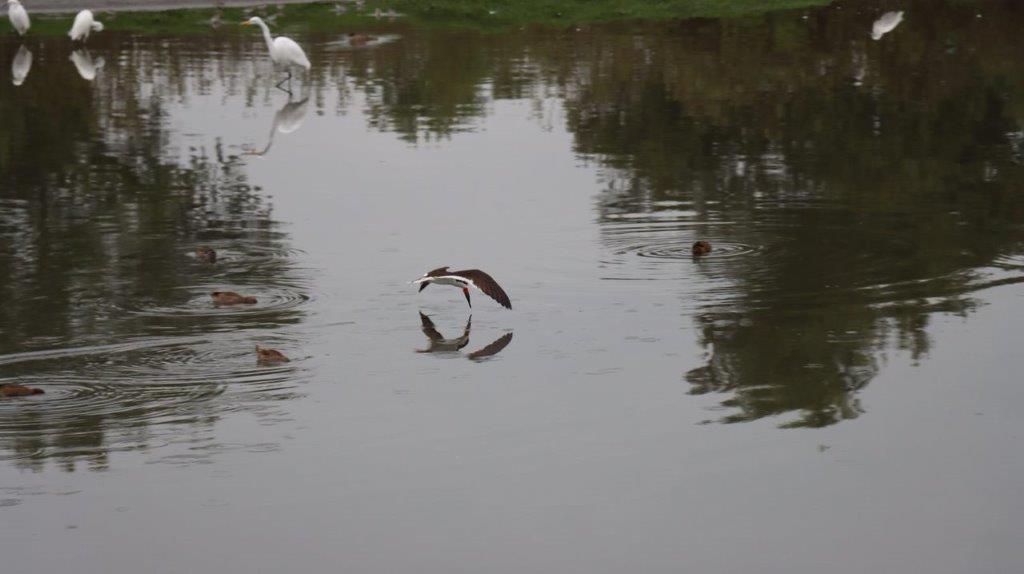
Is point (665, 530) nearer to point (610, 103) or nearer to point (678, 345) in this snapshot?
point (678, 345)

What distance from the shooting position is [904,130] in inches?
802

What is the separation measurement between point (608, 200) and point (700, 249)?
2854 mm

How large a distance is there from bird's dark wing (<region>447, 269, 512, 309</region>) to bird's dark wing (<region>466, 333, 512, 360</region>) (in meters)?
0.27

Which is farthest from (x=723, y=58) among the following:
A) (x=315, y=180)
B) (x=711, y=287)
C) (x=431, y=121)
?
(x=711, y=287)

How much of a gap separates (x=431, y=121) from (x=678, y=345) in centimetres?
1115

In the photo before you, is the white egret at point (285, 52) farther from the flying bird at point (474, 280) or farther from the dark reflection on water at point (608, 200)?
the flying bird at point (474, 280)

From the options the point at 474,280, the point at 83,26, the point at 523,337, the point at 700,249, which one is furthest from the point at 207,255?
the point at 83,26

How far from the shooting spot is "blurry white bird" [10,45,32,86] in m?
26.8

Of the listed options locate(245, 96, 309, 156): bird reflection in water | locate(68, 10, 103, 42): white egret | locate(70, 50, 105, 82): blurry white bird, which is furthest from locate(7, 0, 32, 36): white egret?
locate(245, 96, 309, 156): bird reflection in water

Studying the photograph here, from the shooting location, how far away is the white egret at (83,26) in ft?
102

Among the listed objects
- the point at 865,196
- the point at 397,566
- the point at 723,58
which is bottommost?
the point at 397,566

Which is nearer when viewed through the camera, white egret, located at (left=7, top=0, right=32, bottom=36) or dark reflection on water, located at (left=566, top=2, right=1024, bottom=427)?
dark reflection on water, located at (left=566, top=2, right=1024, bottom=427)

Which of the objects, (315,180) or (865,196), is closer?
(865,196)

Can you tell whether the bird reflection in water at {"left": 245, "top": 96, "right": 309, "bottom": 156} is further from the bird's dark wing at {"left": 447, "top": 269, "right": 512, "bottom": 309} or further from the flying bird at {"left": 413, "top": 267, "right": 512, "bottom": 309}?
the bird's dark wing at {"left": 447, "top": 269, "right": 512, "bottom": 309}
